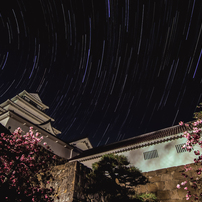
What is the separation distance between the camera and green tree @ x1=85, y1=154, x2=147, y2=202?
6.50 metres

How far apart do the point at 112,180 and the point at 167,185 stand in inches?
136

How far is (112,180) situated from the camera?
681 centimetres

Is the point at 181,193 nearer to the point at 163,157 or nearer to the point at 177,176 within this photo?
the point at 177,176

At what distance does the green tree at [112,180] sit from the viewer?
21.3ft

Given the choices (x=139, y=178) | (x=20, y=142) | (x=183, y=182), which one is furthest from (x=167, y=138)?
(x=20, y=142)

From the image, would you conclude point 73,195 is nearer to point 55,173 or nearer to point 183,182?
point 55,173

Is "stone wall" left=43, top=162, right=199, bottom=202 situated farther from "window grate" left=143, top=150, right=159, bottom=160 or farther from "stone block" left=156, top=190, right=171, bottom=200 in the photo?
"window grate" left=143, top=150, right=159, bottom=160

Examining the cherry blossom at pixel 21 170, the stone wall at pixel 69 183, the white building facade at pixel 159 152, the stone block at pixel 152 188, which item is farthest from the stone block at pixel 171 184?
the cherry blossom at pixel 21 170

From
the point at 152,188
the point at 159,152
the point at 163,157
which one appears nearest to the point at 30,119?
the point at 159,152

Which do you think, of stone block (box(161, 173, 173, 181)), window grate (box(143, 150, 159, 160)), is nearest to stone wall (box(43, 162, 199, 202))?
stone block (box(161, 173, 173, 181))

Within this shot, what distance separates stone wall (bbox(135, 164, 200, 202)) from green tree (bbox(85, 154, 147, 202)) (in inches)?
61.2

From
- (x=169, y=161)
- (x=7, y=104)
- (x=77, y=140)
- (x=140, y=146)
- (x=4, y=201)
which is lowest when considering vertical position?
(x=4, y=201)

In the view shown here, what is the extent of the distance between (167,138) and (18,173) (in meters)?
12.0

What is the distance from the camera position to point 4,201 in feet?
16.3
